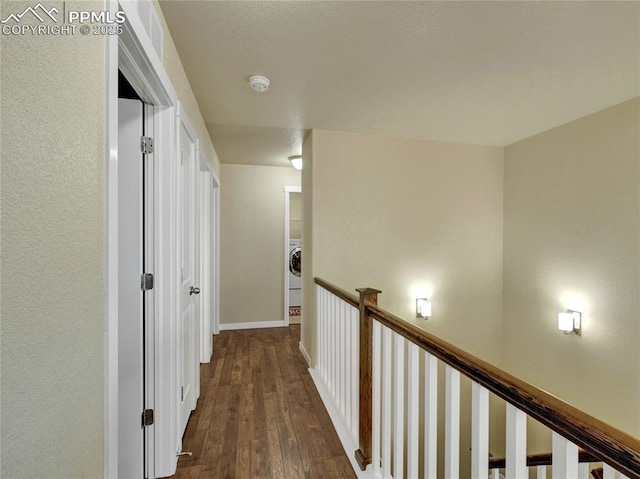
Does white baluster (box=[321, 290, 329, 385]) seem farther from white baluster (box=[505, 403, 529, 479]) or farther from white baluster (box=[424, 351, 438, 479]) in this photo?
white baluster (box=[505, 403, 529, 479])

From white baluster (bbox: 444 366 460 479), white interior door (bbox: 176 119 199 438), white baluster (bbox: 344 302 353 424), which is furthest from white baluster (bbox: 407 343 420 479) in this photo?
white interior door (bbox: 176 119 199 438)

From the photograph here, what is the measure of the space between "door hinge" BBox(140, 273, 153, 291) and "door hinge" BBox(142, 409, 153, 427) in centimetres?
62

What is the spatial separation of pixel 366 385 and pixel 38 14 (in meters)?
1.81

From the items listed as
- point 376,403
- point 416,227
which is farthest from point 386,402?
point 416,227

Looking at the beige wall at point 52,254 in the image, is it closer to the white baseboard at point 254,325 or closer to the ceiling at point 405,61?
the ceiling at point 405,61

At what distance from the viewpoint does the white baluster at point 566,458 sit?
678 mm

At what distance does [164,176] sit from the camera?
153 cm

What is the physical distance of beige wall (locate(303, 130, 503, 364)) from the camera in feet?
9.93

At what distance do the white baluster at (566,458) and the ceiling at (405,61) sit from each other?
169 centimetres

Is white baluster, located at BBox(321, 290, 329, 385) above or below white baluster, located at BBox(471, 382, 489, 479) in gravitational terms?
below

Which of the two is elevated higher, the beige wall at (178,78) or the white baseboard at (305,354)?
the beige wall at (178,78)

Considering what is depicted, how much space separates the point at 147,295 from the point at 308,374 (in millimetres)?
1858

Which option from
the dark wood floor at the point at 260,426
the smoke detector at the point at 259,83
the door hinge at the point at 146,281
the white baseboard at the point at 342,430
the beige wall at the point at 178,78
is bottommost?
the dark wood floor at the point at 260,426

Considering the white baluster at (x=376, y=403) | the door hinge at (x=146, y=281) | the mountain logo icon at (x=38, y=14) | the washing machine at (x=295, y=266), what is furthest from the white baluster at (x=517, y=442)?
the washing machine at (x=295, y=266)
